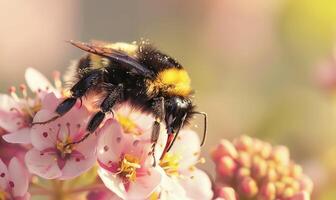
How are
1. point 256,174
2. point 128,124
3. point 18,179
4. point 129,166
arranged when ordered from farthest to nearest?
point 256,174 → point 128,124 → point 129,166 → point 18,179

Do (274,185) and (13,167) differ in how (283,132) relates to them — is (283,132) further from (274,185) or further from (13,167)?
(13,167)

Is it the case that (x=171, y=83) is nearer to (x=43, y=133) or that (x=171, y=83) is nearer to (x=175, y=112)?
(x=175, y=112)

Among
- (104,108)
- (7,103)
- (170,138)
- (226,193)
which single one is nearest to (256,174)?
(226,193)

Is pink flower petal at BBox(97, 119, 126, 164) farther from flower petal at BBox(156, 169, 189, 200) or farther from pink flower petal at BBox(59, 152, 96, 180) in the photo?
flower petal at BBox(156, 169, 189, 200)

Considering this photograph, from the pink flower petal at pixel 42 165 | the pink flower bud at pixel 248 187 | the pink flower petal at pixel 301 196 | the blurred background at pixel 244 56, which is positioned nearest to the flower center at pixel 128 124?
the pink flower petal at pixel 42 165

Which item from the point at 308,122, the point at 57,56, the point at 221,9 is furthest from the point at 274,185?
the point at 57,56

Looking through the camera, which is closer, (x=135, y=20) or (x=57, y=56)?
(x=57, y=56)

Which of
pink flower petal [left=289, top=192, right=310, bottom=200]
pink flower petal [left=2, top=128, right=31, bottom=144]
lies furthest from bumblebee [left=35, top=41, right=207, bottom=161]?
Answer: pink flower petal [left=289, top=192, right=310, bottom=200]
